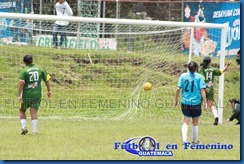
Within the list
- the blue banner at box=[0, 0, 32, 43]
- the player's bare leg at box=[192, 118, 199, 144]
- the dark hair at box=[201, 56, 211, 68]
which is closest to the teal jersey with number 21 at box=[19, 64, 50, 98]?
the player's bare leg at box=[192, 118, 199, 144]

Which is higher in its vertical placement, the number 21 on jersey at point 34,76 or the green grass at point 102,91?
the number 21 on jersey at point 34,76

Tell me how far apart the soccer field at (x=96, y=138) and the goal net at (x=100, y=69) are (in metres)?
1.24

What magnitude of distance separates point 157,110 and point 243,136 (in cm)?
437

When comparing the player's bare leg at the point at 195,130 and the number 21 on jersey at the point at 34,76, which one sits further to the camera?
the number 21 on jersey at the point at 34,76

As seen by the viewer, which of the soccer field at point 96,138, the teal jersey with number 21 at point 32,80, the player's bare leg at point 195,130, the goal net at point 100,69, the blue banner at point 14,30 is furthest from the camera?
the goal net at point 100,69

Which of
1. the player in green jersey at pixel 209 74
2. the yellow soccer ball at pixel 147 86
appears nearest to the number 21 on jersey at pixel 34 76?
the yellow soccer ball at pixel 147 86

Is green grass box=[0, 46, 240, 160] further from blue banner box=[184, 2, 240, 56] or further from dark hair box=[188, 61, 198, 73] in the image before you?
dark hair box=[188, 61, 198, 73]

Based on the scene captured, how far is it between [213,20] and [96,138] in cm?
1141

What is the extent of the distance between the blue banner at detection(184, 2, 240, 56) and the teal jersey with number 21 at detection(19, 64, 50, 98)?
7.17m

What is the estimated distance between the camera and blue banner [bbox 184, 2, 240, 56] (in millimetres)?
20609

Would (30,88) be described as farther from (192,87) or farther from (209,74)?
(209,74)

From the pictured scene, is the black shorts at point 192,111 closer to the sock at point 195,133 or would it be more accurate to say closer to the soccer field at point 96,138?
the sock at point 195,133

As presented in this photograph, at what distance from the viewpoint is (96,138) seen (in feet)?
46.1

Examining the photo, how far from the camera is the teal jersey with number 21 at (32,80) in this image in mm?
14266
